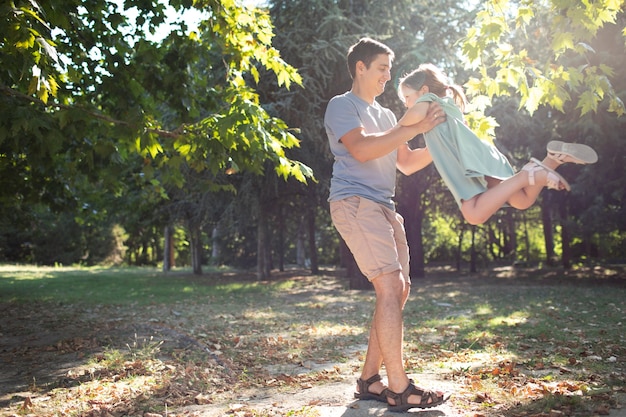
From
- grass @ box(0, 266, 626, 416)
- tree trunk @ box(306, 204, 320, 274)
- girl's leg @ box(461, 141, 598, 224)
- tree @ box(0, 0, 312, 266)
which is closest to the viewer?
girl's leg @ box(461, 141, 598, 224)

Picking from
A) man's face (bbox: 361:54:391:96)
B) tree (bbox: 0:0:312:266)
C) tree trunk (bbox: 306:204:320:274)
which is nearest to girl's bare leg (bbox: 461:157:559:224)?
man's face (bbox: 361:54:391:96)

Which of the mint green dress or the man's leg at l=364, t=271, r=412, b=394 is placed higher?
the mint green dress

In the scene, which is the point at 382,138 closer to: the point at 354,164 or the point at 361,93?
the point at 354,164

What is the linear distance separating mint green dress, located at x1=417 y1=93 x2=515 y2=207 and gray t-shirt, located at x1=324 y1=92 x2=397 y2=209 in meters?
0.33

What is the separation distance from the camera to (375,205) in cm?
359

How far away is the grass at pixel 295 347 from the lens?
164 inches

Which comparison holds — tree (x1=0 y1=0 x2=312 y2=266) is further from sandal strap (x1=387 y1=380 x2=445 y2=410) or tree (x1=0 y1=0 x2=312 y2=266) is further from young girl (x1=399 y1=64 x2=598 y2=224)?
sandal strap (x1=387 y1=380 x2=445 y2=410)

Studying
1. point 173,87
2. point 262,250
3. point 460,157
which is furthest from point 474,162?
point 262,250

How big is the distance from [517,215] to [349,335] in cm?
2085

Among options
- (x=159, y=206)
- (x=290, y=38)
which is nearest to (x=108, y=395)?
(x=290, y=38)

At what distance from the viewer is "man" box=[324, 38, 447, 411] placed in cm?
346

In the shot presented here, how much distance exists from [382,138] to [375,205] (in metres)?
0.41

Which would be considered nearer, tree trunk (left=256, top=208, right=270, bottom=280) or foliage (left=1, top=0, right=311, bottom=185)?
foliage (left=1, top=0, right=311, bottom=185)

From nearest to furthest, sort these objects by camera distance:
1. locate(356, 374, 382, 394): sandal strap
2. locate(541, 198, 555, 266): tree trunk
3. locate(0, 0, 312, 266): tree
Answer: locate(356, 374, 382, 394): sandal strap < locate(0, 0, 312, 266): tree < locate(541, 198, 555, 266): tree trunk
